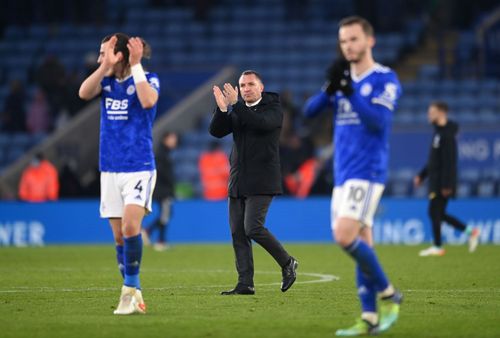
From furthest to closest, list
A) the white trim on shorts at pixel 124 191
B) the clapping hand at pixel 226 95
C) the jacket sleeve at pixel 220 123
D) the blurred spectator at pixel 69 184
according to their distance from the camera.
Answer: the blurred spectator at pixel 69 184 < the jacket sleeve at pixel 220 123 < the clapping hand at pixel 226 95 < the white trim on shorts at pixel 124 191

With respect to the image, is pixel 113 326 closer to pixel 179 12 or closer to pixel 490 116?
pixel 490 116

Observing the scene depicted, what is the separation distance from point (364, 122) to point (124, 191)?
7.99ft

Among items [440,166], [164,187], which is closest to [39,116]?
[164,187]

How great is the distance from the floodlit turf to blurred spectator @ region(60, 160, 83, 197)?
7934mm

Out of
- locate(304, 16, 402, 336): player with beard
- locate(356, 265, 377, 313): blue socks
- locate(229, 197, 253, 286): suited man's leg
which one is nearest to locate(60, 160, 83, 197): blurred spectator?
locate(229, 197, 253, 286): suited man's leg

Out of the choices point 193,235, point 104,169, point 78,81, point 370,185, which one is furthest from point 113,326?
point 78,81

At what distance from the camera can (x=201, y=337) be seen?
8656mm

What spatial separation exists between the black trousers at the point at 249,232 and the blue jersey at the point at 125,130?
2409 millimetres

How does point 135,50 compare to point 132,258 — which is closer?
point 135,50

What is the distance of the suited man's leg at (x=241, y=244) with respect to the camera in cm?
1249

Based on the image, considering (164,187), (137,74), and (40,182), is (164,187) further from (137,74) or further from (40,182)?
(137,74)

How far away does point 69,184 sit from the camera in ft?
92.0

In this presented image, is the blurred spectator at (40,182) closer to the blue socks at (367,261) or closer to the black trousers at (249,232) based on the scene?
the black trousers at (249,232)

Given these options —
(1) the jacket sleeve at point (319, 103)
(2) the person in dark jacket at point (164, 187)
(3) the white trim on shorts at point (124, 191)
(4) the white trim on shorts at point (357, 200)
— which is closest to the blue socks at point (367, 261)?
(4) the white trim on shorts at point (357, 200)
